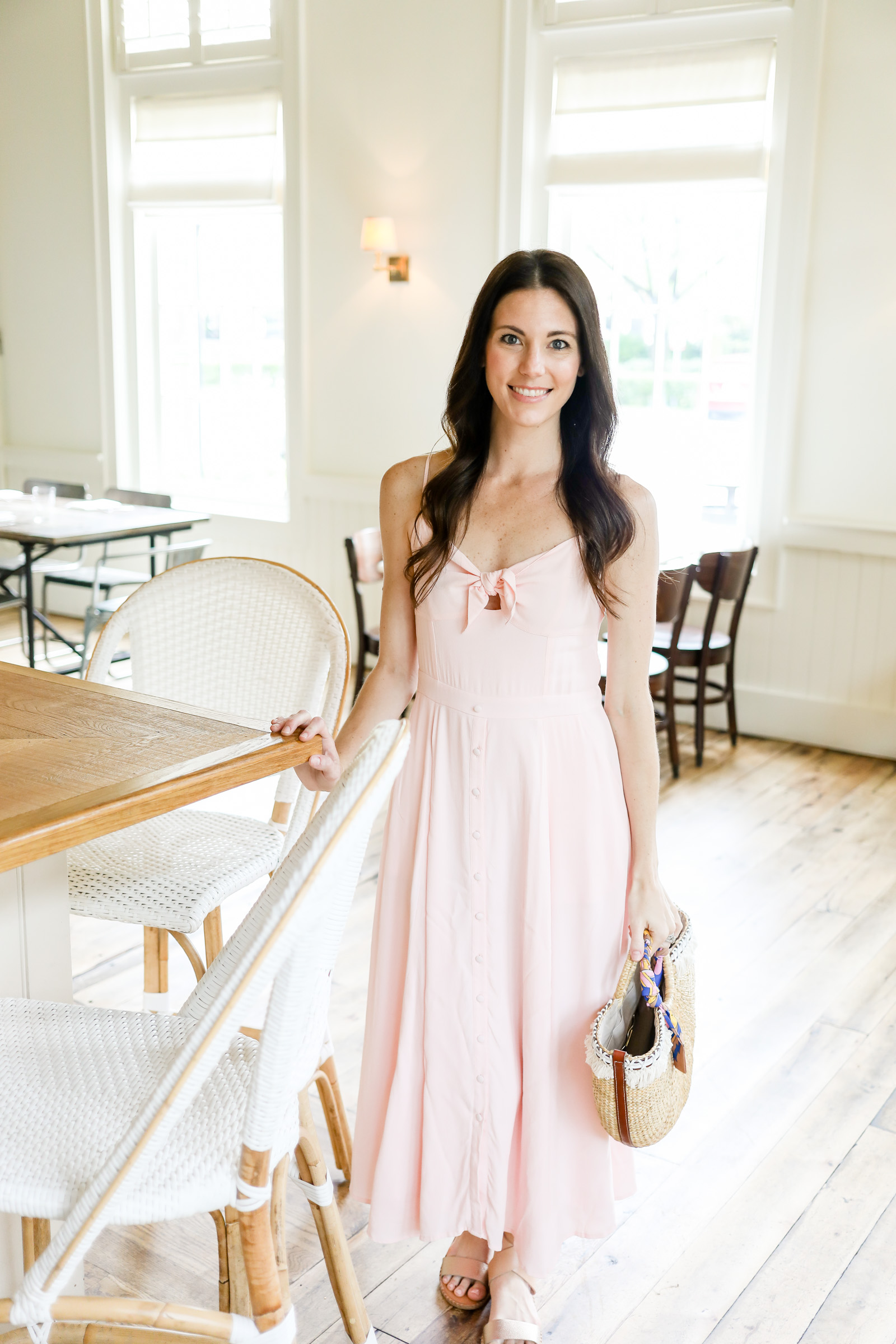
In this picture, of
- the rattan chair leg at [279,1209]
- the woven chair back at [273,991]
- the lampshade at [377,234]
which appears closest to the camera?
the woven chair back at [273,991]

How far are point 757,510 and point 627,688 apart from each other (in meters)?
3.74

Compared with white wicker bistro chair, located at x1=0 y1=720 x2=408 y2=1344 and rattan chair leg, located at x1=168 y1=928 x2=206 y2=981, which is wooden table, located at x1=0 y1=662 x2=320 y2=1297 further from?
rattan chair leg, located at x1=168 y1=928 x2=206 y2=981

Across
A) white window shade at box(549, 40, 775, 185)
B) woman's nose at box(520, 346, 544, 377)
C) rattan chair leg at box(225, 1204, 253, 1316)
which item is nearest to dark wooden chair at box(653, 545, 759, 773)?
white window shade at box(549, 40, 775, 185)

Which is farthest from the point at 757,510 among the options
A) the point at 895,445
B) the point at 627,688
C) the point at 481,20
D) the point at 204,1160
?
the point at 204,1160

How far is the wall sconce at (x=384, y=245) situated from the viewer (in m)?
5.80

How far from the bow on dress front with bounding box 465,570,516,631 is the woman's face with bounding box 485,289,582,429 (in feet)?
A: 0.70

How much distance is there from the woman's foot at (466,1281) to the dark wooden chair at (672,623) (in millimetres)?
2805

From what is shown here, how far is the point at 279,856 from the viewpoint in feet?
6.64

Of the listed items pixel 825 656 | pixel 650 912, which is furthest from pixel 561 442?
pixel 825 656

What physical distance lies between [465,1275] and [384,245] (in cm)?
494

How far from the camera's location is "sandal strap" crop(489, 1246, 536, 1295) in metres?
1.83

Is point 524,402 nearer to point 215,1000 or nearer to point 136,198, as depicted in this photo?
point 215,1000

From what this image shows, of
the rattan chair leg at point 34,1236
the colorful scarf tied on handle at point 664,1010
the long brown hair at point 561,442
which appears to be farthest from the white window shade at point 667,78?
the rattan chair leg at point 34,1236

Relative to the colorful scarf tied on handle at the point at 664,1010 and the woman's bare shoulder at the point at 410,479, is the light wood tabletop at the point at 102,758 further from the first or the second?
the colorful scarf tied on handle at the point at 664,1010
